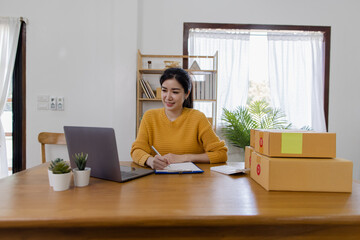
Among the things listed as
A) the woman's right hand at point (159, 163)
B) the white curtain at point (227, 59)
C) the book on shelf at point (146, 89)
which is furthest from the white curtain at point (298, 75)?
the woman's right hand at point (159, 163)

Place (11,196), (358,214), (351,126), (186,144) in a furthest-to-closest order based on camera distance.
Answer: (351,126) → (186,144) → (11,196) → (358,214)

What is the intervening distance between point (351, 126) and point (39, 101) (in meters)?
4.27

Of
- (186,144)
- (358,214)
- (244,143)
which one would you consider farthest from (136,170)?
(244,143)

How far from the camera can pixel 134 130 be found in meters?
3.01

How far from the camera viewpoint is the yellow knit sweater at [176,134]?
169 cm

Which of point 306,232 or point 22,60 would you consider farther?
point 22,60

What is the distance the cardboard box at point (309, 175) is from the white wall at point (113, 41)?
2.30 meters

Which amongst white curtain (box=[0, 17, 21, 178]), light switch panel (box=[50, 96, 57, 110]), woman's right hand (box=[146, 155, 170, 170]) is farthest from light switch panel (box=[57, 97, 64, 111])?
woman's right hand (box=[146, 155, 170, 170])

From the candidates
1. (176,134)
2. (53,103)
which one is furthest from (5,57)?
(176,134)

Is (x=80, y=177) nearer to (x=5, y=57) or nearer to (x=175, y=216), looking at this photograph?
(x=175, y=216)

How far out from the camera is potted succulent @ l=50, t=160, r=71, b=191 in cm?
89

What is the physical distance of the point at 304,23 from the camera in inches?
129

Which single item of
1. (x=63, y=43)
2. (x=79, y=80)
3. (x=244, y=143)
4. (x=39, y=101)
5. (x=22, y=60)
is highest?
(x=63, y=43)

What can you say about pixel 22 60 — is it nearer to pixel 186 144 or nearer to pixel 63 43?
pixel 63 43
